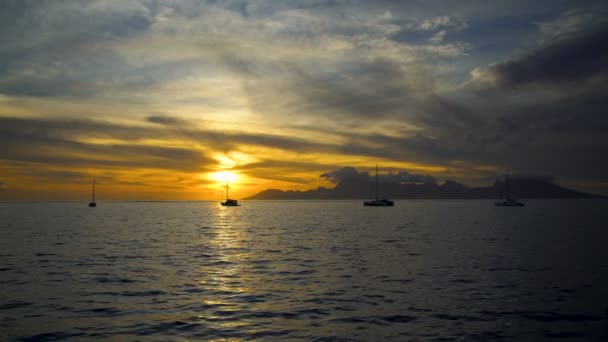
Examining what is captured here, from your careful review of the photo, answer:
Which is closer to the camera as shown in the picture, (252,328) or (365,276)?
(252,328)

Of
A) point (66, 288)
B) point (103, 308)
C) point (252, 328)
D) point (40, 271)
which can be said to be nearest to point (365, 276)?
point (252, 328)

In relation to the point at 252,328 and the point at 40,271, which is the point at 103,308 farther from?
the point at 40,271

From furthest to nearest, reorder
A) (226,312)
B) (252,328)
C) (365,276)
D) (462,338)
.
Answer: (365,276) < (226,312) < (252,328) < (462,338)

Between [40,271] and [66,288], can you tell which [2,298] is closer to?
[66,288]

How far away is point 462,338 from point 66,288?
26.1 m

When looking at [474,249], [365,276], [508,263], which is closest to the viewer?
[365,276]

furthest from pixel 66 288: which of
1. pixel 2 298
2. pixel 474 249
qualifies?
pixel 474 249

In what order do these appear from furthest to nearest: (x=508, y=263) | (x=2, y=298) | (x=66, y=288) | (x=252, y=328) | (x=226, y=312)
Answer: (x=508, y=263), (x=66, y=288), (x=2, y=298), (x=226, y=312), (x=252, y=328)

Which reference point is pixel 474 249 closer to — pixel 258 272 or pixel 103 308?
pixel 258 272

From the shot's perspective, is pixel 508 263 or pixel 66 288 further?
pixel 508 263

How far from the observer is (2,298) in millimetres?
26828

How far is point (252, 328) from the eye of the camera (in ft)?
66.6

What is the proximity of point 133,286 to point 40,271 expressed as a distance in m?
12.8

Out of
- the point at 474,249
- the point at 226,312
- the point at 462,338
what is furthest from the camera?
the point at 474,249
